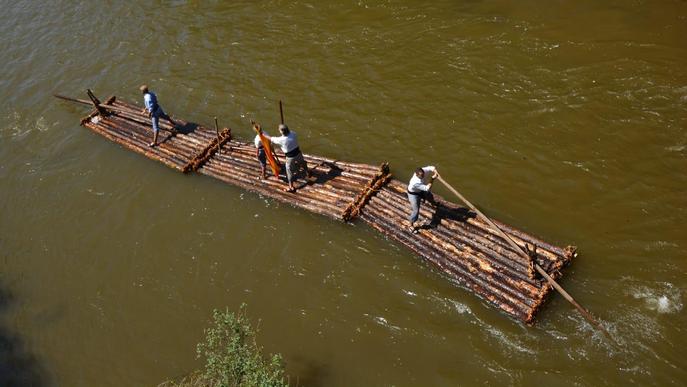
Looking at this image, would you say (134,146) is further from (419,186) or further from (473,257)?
(473,257)

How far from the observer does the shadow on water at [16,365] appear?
11.0 m

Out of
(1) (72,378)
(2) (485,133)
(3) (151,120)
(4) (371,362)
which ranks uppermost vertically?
(2) (485,133)

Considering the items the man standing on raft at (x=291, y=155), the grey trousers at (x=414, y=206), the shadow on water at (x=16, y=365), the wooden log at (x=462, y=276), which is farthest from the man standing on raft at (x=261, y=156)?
the shadow on water at (x=16, y=365)

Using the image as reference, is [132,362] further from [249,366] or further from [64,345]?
[249,366]

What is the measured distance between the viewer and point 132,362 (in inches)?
430

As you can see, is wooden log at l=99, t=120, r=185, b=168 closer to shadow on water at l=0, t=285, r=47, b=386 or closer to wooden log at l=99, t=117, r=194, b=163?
wooden log at l=99, t=117, r=194, b=163

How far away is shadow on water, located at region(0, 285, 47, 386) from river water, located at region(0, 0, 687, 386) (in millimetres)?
41

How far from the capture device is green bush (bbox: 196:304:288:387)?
360 inches

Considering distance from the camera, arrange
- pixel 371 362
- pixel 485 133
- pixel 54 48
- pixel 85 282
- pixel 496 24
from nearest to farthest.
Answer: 1. pixel 371 362
2. pixel 85 282
3. pixel 485 133
4. pixel 496 24
5. pixel 54 48

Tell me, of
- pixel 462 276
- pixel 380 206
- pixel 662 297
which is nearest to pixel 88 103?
pixel 380 206

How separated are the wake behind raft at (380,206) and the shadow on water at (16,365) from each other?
607 cm

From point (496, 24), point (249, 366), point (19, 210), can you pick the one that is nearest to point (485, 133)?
point (496, 24)

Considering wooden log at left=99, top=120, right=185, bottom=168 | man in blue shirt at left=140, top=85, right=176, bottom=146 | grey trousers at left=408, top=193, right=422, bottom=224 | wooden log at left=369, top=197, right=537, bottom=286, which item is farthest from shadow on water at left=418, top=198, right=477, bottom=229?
man in blue shirt at left=140, top=85, right=176, bottom=146

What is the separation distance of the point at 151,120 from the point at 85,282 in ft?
19.1
